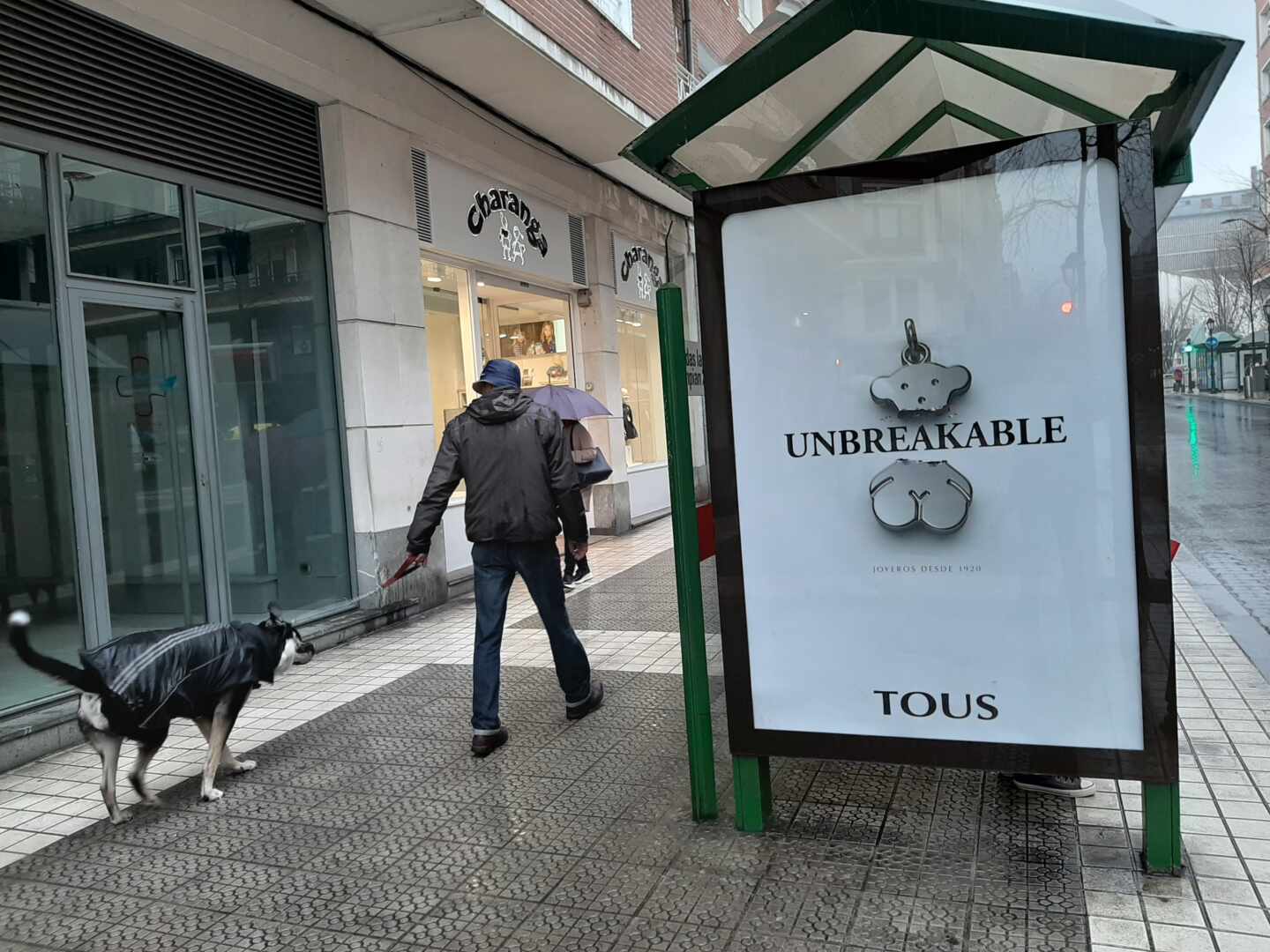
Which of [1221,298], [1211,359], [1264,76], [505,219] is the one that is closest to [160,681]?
[505,219]

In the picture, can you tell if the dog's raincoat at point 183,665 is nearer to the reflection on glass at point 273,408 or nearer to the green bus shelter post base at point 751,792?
the green bus shelter post base at point 751,792

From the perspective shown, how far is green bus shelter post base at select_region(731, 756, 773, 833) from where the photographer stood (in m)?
3.78

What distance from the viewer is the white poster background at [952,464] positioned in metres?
3.21

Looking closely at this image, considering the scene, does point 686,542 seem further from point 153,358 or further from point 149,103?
point 149,103

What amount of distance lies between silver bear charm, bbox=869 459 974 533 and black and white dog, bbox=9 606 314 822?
2.94 m

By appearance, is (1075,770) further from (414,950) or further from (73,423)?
(73,423)

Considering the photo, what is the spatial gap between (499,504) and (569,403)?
4399mm

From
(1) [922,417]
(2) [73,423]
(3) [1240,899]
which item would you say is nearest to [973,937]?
(3) [1240,899]

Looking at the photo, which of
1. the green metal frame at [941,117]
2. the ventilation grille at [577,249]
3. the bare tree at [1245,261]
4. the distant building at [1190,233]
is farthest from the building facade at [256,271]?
the distant building at [1190,233]

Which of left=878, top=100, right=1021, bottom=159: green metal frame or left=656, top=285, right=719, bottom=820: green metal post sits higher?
left=878, top=100, right=1021, bottom=159: green metal frame

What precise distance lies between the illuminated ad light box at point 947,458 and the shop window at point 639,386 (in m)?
10.6

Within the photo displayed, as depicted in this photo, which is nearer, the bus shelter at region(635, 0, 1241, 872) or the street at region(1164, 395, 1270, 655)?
the bus shelter at region(635, 0, 1241, 872)

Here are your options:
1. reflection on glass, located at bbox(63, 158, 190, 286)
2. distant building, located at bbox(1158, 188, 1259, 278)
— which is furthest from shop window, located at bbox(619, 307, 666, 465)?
distant building, located at bbox(1158, 188, 1259, 278)

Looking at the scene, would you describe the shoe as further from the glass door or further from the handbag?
the handbag
